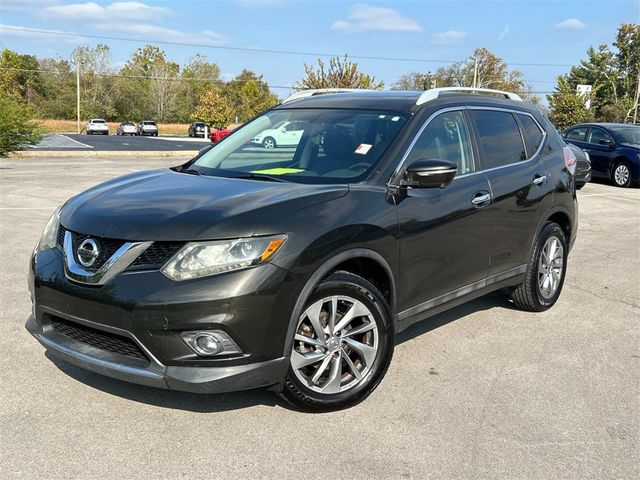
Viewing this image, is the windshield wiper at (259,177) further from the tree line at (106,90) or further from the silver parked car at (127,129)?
the tree line at (106,90)

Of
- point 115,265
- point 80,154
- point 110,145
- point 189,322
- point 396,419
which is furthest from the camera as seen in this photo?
point 110,145

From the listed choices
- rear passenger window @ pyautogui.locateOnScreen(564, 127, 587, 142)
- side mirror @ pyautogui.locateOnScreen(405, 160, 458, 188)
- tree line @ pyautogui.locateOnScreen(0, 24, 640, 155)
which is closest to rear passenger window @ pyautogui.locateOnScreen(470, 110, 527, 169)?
side mirror @ pyautogui.locateOnScreen(405, 160, 458, 188)

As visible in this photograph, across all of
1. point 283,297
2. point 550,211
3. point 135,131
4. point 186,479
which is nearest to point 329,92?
point 550,211

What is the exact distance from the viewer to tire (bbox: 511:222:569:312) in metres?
5.19

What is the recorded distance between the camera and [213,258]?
2.97 m

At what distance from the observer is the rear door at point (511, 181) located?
4.61 m

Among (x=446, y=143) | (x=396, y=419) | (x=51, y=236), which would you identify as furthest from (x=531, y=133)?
(x=51, y=236)

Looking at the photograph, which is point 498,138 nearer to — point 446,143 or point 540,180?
point 540,180

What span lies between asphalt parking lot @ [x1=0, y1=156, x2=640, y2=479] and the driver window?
135cm

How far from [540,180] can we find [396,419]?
2675mm

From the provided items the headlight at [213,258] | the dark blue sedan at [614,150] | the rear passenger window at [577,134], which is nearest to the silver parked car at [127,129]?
the rear passenger window at [577,134]

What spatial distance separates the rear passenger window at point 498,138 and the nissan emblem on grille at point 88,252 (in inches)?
111

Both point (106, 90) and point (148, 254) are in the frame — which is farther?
point (106, 90)

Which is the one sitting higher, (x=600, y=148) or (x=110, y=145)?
(x=600, y=148)
